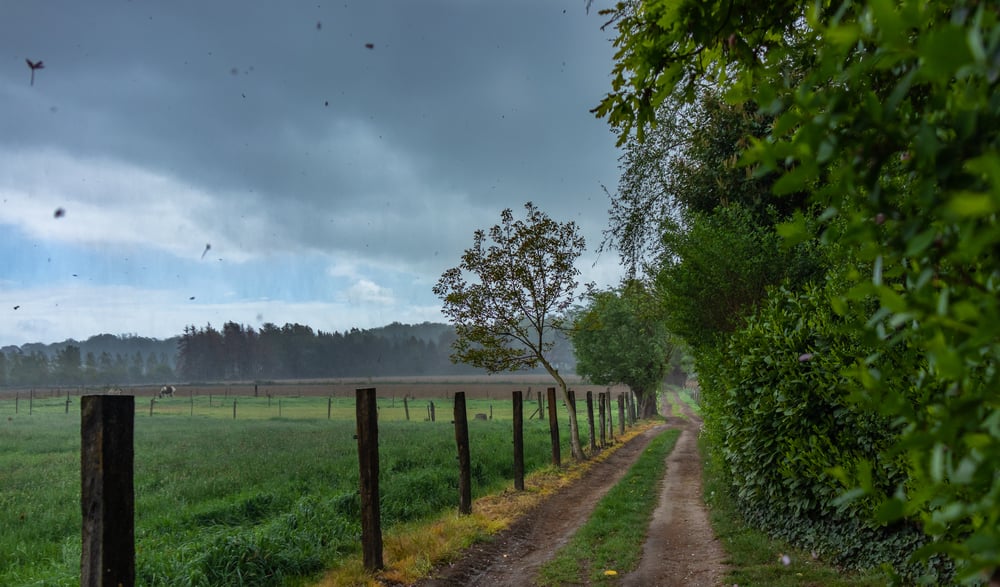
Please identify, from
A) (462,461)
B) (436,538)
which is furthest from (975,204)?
(462,461)

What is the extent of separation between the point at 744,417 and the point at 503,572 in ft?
14.7

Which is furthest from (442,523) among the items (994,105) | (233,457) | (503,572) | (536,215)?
(233,457)

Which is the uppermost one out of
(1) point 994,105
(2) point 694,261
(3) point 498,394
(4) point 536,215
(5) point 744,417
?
(4) point 536,215

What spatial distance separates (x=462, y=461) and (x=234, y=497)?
5790 millimetres

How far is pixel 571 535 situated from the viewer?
998cm

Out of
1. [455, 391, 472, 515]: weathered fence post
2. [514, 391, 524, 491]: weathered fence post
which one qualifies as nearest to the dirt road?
[514, 391, 524, 491]: weathered fence post

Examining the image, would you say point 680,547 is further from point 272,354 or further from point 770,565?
point 272,354

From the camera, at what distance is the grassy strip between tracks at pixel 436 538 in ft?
25.1

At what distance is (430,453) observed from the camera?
1923 cm

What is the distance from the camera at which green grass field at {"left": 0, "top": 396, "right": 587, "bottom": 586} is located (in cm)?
771

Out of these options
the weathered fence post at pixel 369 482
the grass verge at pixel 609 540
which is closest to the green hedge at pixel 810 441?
the grass verge at pixel 609 540

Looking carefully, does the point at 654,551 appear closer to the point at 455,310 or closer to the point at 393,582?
the point at 393,582

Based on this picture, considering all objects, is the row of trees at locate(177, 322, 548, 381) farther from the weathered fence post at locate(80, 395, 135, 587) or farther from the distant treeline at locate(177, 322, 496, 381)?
the weathered fence post at locate(80, 395, 135, 587)

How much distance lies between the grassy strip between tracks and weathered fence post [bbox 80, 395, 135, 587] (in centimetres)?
336
